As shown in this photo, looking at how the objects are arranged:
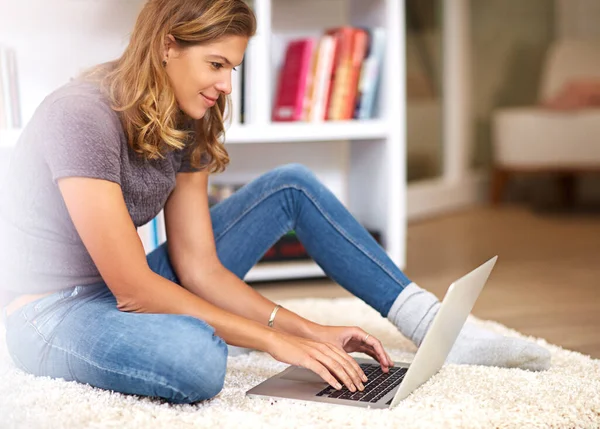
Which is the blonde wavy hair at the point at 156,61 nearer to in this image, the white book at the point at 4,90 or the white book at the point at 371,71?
the white book at the point at 4,90

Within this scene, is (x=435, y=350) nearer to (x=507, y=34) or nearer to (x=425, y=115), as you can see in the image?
(x=425, y=115)

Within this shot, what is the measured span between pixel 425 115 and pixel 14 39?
2405 mm

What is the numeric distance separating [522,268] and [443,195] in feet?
5.37

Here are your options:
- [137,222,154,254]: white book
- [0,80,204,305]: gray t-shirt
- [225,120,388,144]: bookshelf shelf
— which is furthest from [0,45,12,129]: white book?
[0,80,204,305]: gray t-shirt

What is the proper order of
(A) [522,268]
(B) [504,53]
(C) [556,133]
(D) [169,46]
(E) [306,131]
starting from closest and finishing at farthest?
(D) [169,46] → (E) [306,131] → (A) [522,268] → (C) [556,133] → (B) [504,53]

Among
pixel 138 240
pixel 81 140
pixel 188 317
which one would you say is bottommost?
pixel 188 317

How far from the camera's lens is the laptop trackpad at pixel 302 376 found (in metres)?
1.44

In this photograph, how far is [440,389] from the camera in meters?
1.44

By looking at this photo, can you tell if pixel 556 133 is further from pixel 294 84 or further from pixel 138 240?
pixel 138 240

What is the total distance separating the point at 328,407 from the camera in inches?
51.4

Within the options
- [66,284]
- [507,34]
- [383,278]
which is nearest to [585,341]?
[383,278]

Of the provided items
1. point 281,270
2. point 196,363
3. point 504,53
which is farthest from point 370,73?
point 504,53

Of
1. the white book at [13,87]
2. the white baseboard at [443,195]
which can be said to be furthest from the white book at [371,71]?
the white baseboard at [443,195]

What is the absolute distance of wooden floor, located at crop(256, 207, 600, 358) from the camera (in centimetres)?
216
